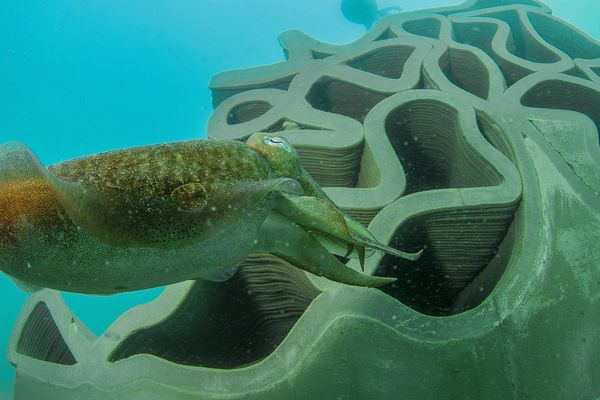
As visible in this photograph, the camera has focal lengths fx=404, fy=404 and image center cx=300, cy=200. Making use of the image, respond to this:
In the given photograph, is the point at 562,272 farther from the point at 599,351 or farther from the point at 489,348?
the point at 489,348

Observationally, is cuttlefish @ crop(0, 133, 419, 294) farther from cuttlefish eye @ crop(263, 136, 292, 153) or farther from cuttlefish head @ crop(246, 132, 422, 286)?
cuttlefish eye @ crop(263, 136, 292, 153)

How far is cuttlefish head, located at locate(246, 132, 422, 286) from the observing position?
1215mm

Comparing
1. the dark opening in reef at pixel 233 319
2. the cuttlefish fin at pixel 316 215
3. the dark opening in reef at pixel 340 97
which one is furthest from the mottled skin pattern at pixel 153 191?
the dark opening in reef at pixel 340 97

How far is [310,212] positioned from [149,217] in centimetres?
45

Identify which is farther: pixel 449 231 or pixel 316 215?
pixel 449 231

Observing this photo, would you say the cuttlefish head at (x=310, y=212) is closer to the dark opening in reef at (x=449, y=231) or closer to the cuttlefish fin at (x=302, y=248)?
the cuttlefish fin at (x=302, y=248)

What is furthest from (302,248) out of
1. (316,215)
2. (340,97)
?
(340,97)

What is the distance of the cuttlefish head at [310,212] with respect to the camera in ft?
3.99

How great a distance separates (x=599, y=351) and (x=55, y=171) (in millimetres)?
2860

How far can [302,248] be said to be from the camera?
133 cm

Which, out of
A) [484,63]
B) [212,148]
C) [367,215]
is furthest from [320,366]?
[484,63]

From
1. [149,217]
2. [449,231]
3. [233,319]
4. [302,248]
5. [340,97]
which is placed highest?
[149,217]

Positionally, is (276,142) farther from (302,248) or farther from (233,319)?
(233,319)

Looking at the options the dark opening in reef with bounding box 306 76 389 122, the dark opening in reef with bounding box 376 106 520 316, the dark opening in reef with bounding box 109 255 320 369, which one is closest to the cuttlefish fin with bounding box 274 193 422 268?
the dark opening in reef with bounding box 109 255 320 369
